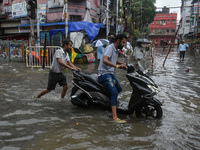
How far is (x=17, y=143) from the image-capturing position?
3.09 m

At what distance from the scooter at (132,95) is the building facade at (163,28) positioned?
70611 millimetres

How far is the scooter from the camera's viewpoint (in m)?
3.91

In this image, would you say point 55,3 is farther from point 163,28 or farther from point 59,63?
point 163,28

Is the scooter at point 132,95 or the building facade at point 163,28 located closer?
the scooter at point 132,95

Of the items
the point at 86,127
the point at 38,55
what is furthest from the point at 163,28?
the point at 86,127

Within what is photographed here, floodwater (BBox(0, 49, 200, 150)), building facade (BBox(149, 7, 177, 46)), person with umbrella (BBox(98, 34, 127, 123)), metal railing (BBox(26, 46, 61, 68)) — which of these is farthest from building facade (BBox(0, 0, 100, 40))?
building facade (BBox(149, 7, 177, 46))

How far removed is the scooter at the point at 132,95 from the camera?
12.8 ft

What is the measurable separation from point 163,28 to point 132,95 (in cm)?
7377

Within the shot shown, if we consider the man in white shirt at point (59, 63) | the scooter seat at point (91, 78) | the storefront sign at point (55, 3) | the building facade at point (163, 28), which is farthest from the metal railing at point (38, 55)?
the building facade at point (163, 28)

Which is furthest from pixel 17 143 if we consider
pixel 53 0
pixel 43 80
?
pixel 53 0

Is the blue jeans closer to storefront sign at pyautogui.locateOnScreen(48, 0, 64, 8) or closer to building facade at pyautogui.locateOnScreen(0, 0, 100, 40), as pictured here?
building facade at pyautogui.locateOnScreen(0, 0, 100, 40)

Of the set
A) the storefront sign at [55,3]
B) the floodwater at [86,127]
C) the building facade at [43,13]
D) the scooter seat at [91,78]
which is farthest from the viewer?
the building facade at [43,13]

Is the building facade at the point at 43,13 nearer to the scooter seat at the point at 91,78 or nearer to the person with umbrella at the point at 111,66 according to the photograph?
the scooter seat at the point at 91,78

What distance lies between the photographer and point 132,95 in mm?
4152
